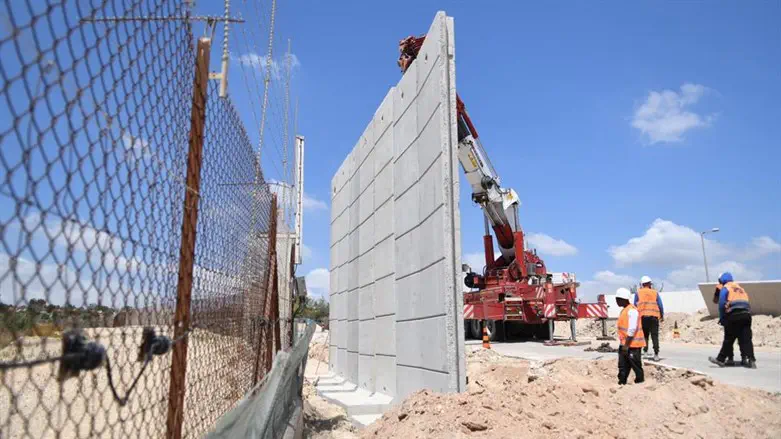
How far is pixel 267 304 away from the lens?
254 inches

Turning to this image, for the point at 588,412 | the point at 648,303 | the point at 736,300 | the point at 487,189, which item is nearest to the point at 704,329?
the point at 487,189

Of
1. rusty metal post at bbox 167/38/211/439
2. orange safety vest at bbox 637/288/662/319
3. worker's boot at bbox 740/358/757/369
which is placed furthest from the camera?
orange safety vest at bbox 637/288/662/319

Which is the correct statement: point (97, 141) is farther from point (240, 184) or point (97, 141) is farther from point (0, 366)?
point (240, 184)

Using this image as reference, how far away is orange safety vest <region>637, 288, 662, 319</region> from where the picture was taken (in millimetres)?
8625

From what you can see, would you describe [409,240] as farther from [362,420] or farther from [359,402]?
[359,402]

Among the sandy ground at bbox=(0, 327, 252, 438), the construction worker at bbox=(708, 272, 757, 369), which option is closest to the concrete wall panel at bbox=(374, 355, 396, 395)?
the sandy ground at bbox=(0, 327, 252, 438)

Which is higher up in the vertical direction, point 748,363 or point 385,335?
point 385,335

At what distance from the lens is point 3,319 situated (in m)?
1.37

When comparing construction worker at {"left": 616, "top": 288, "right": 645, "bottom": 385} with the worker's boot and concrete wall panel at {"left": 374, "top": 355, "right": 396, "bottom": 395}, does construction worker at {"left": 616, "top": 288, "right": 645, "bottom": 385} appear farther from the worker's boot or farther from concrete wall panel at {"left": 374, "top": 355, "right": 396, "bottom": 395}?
concrete wall panel at {"left": 374, "top": 355, "right": 396, "bottom": 395}

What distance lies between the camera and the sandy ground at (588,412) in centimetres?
474

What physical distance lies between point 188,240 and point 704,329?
18.8m

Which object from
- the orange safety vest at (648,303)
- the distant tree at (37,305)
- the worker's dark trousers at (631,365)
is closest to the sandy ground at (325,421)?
the worker's dark trousers at (631,365)

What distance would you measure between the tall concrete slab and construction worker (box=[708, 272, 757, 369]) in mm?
4844

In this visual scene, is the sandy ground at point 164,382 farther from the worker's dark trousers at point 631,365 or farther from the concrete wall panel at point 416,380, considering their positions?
the worker's dark trousers at point 631,365
